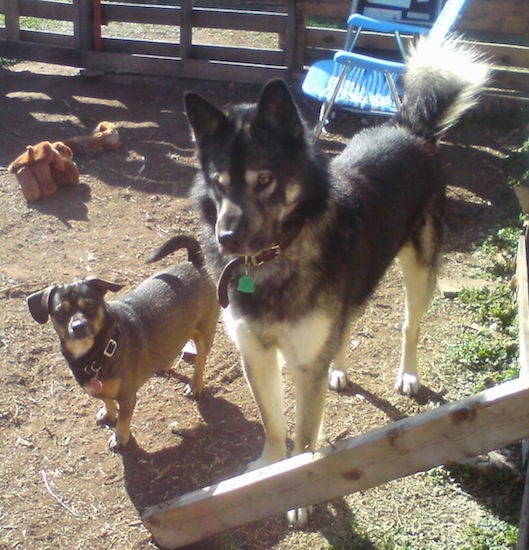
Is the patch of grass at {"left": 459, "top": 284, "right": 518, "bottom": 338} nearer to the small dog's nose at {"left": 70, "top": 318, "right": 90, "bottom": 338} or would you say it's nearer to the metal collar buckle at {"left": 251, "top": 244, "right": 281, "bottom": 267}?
the metal collar buckle at {"left": 251, "top": 244, "right": 281, "bottom": 267}

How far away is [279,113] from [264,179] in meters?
0.26

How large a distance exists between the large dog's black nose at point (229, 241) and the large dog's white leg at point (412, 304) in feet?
4.79

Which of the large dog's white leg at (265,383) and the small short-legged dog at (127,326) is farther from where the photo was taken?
the small short-legged dog at (127,326)

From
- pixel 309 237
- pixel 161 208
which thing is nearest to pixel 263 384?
pixel 309 237

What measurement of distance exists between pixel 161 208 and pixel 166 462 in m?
2.81

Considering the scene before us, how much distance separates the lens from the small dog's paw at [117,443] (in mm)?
3336

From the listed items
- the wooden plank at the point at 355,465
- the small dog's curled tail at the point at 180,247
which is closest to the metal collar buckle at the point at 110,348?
the small dog's curled tail at the point at 180,247

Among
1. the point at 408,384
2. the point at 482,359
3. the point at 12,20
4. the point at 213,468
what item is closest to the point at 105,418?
the point at 213,468

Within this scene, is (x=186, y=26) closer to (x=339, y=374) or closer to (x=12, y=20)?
(x=12, y=20)

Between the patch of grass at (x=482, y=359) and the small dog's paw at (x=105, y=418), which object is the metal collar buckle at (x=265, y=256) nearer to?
the small dog's paw at (x=105, y=418)

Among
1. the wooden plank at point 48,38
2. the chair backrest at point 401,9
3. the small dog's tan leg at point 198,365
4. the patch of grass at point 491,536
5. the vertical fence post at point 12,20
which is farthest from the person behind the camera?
the wooden plank at point 48,38

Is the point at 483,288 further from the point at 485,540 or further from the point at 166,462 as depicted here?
the point at 166,462

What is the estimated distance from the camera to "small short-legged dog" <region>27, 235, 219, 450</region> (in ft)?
10.0

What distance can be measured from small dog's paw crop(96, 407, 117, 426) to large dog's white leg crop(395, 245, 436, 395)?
1545 millimetres
